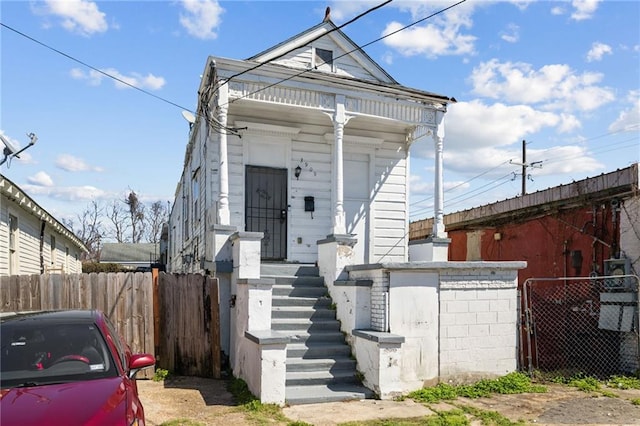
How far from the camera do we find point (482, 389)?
22.8 feet

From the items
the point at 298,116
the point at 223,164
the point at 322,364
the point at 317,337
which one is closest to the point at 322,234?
the point at 298,116

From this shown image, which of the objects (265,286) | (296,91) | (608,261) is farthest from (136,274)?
(608,261)

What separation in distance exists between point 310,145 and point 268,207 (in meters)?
1.65

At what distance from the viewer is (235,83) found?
8828mm

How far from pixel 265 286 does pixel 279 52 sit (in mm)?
5358

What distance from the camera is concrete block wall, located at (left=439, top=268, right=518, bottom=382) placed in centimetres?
714

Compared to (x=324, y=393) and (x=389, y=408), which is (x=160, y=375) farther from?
(x=389, y=408)

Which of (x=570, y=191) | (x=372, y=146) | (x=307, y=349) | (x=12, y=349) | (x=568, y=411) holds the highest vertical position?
(x=372, y=146)

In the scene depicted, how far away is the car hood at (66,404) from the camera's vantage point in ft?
10.4

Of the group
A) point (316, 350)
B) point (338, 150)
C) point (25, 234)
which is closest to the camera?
point (316, 350)

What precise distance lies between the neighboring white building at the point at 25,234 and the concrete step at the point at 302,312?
6006 millimetres

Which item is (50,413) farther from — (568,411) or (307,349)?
(568,411)

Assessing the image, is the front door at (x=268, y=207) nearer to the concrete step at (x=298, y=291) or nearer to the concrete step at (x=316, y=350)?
the concrete step at (x=298, y=291)

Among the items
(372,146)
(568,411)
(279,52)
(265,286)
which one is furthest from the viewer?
(372,146)
